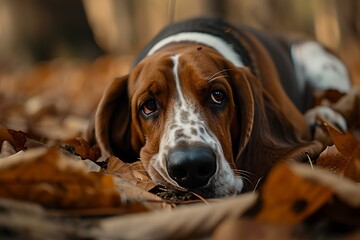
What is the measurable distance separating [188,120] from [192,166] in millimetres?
402

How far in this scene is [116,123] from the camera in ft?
11.8

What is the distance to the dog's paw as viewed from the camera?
423 centimetres

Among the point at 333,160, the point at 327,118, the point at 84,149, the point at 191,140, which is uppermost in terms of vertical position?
the point at 191,140

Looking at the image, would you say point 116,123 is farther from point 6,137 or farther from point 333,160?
point 333,160

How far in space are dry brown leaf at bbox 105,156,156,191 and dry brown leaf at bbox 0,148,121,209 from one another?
2.40 feet

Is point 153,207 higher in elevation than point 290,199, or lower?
lower

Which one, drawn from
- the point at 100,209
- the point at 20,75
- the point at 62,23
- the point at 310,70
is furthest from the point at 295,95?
the point at 62,23

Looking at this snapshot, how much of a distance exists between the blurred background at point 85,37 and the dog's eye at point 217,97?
5.90 feet

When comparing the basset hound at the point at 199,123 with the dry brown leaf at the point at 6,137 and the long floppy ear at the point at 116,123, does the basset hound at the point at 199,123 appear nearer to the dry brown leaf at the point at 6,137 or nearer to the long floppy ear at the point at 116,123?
the long floppy ear at the point at 116,123

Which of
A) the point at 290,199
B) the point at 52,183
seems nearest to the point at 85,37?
the point at 52,183

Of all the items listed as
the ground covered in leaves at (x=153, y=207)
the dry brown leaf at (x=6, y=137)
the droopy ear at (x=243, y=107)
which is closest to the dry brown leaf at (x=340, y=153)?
the ground covered in leaves at (x=153, y=207)

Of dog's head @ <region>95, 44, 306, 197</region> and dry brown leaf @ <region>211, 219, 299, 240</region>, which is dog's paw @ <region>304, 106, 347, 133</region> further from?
dry brown leaf @ <region>211, 219, 299, 240</region>

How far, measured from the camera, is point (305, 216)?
6.11 ft

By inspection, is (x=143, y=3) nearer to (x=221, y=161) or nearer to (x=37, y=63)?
(x=37, y=63)
